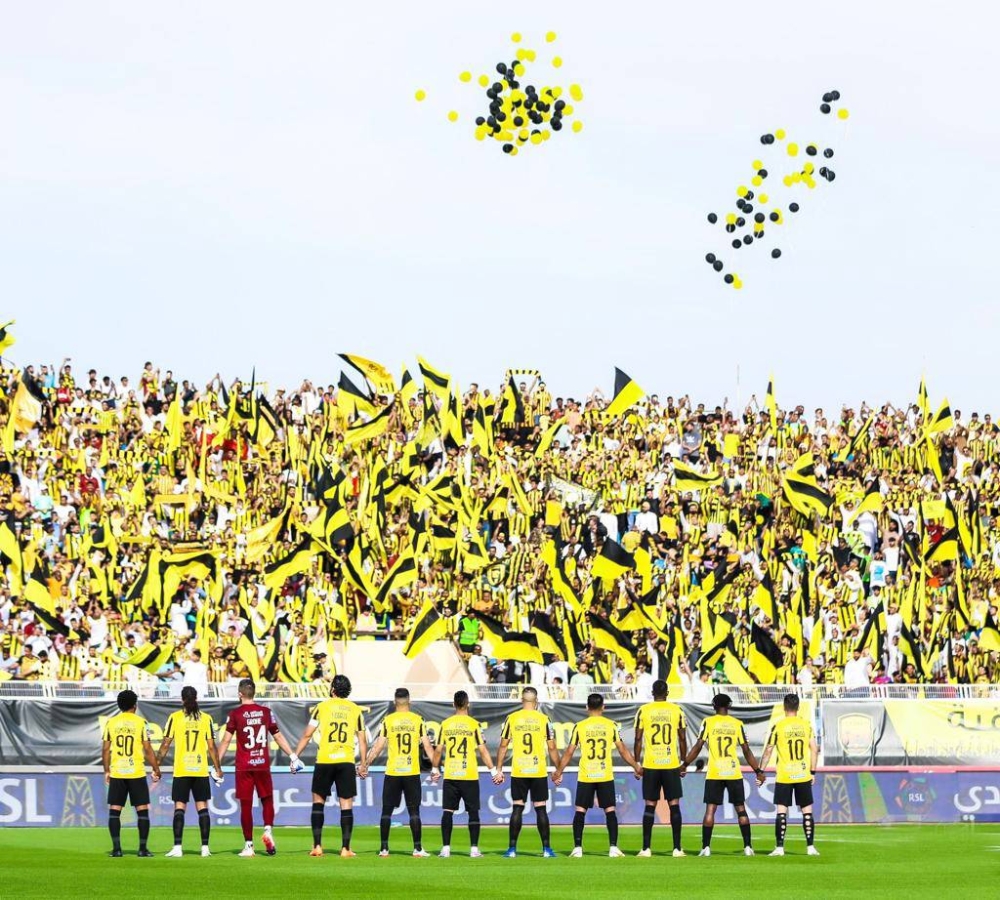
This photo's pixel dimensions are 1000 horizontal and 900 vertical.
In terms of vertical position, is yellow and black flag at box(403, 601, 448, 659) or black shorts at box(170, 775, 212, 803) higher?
yellow and black flag at box(403, 601, 448, 659)

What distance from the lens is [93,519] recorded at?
33.5 meters

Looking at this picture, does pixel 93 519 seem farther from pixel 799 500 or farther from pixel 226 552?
pixel 799 500

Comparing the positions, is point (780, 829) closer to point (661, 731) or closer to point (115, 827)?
point (661, 731)

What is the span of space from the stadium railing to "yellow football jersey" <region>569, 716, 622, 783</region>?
5.99m

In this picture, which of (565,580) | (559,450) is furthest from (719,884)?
(559,450)

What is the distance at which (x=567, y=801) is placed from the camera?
28672 mm

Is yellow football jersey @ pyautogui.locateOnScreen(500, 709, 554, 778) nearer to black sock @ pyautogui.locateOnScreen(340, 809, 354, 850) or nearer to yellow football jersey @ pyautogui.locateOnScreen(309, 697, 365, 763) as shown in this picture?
yellow football jersey @ pyautogui.locateOnScreen(309, 697, 365, 763)

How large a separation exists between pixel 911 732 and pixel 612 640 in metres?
4.81

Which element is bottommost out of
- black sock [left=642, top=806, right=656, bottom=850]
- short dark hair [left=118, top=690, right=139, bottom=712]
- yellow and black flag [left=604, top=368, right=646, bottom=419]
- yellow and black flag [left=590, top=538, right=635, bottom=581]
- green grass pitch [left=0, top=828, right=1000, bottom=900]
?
green grass pitch [left=0, top=828, right=1000, bottom=900]

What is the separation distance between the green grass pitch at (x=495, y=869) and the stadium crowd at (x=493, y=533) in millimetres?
4782

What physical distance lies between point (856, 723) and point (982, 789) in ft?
6.82

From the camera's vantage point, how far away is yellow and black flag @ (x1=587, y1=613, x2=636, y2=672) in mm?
30984

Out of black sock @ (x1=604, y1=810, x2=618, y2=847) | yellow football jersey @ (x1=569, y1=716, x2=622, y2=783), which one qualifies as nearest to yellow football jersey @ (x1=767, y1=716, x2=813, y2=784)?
yellow football jersey @ (x1=569, y1=716, x2=622, y2=783)

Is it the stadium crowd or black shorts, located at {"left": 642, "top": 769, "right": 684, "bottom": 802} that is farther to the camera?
the stadium crowd
